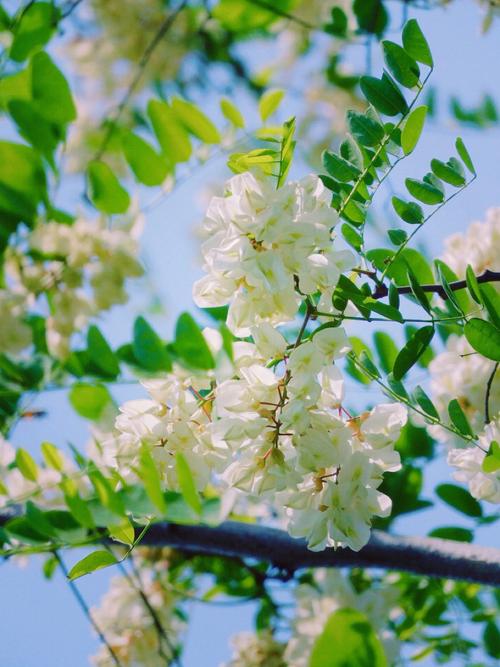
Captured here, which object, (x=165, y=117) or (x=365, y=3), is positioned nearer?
(x=165, y=117)

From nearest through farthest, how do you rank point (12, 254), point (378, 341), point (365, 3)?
point (378, 341)
point (12, 254)
point (365, 3)

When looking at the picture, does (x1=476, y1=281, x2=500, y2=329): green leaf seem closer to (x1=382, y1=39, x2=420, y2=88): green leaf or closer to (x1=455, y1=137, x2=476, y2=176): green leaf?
(x1=455, y1=137, x2=476, y2=176): green leaf

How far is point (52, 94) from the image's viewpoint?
41.5 inches

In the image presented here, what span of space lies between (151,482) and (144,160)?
0.61 metres

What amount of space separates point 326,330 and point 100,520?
27 centimetres

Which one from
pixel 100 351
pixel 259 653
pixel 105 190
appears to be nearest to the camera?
pixel 100 351

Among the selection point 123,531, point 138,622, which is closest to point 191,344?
point 123,531

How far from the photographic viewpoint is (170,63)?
3.42m

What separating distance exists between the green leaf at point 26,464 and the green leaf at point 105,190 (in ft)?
1.38

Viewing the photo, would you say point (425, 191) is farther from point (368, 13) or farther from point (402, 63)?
point (368, 13)

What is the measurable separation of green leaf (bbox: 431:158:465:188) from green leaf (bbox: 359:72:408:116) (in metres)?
0.07

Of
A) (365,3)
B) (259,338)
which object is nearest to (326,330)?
(259,338)

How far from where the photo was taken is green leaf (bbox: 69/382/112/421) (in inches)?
28.7

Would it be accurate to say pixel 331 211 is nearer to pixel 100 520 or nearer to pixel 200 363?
pixel 200 363
